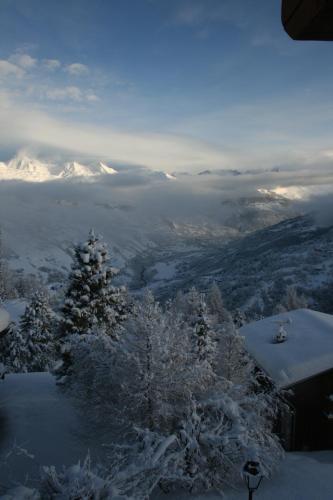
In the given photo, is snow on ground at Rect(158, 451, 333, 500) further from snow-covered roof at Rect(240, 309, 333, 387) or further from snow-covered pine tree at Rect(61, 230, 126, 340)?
snow-covered pine tree at Rect(61, 230, 126, 340)

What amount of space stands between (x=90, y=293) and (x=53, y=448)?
975 centimetres

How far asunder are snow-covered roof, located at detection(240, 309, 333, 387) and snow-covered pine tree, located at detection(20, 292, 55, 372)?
2138 centimetres

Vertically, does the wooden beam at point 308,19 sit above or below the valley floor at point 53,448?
above

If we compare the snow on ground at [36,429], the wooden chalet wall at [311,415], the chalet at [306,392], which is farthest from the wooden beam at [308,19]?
the wooden chalet wall at [311,415]

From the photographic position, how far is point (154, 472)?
891cm

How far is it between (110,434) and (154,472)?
20.8ft

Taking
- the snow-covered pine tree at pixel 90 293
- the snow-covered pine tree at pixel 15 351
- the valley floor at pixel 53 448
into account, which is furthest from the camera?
the snow-covered pine tree at pixel 15 351

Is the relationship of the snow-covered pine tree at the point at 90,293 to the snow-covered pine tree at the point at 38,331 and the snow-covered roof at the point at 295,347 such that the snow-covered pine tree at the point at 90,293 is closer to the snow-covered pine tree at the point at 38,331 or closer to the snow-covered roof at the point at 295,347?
the snow-covered roof at the point at 295,347

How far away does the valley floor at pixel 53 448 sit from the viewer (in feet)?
38.7

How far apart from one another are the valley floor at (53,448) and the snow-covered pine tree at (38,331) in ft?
30.1

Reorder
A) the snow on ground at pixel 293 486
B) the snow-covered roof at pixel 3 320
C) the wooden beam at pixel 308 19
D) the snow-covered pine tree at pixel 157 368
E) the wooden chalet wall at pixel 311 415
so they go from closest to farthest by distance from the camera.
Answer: the wooden beam at pixel 308 19 < the snow on ground at pixel 293 486 < the snow-covered roof at pixel 3 320 < the snow-covered pine tree at pixel 157 368 < the wooden chalet wall at pixel 311 415

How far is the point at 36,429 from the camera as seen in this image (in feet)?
61.0

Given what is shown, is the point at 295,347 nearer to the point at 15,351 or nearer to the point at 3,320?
the point at 3,320

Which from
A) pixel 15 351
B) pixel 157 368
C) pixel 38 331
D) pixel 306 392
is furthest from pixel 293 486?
pixel 15 351
